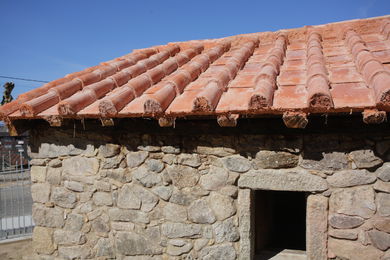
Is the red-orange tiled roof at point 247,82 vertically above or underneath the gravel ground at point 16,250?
above

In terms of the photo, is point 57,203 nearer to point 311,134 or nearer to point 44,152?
point 44,152

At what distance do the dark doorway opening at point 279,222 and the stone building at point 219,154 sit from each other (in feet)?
0.16

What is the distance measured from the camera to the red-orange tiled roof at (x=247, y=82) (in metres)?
2.27

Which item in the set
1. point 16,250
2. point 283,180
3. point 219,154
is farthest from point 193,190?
point 16,250

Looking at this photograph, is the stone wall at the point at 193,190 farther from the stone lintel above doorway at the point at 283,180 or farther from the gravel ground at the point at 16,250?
the gravel ground at the point at 16,250

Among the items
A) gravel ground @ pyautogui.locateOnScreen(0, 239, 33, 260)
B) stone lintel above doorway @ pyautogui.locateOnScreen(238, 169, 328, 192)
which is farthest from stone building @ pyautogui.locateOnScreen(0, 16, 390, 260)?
gravel ground @ pyautogui.locateOnScreen(0, 239, 33, 260)

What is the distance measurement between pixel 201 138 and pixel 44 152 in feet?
6.61

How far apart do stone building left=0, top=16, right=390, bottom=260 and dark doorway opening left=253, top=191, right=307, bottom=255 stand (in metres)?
0.05

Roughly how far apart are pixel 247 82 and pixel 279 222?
332 centimetres

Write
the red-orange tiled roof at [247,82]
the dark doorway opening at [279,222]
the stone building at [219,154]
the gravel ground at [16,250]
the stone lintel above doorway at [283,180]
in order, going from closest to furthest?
the red-orange tiled roof at [247,82] → the stone building at [219,154] → the stone lintel above doorway at [283,180] → the dark doorway opening at [279,222] → the gravel ground at [16,250]

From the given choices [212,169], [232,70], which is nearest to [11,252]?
[212,169]

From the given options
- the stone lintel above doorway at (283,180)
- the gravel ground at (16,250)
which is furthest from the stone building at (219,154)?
the gravel ground at (16,250)

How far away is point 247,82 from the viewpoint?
3.00 metres

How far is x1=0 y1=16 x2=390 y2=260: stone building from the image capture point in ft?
8.00
